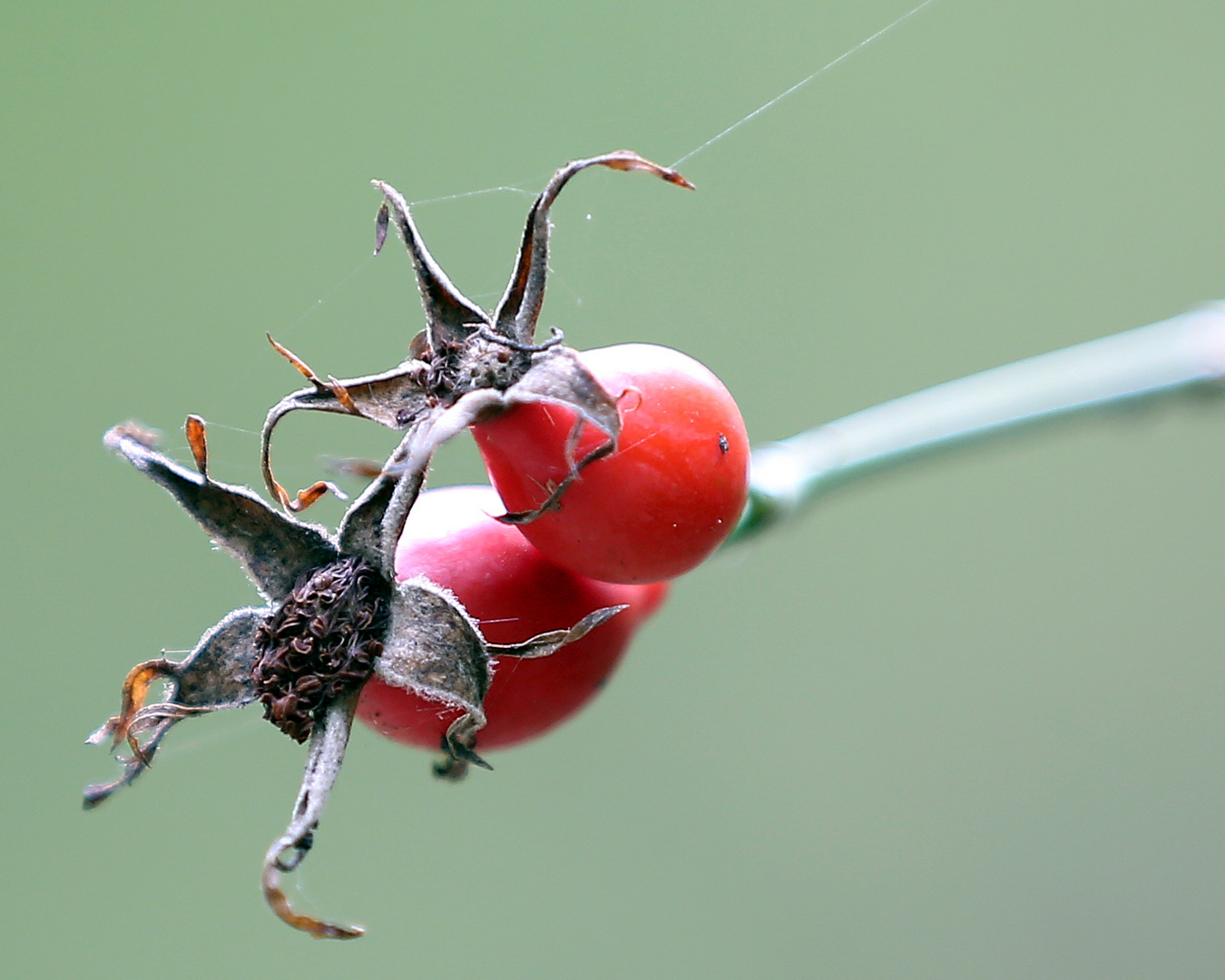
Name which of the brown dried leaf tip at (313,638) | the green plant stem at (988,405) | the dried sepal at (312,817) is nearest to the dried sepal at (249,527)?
the brown dried leaf tip at (313,638)

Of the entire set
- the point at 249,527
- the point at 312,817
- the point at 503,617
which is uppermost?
the point at 249,527

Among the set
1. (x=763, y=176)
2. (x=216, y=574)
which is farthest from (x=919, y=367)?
(x=216, y=574)

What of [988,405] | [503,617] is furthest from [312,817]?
[988,405]

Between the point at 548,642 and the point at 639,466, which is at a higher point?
the point at 639,466

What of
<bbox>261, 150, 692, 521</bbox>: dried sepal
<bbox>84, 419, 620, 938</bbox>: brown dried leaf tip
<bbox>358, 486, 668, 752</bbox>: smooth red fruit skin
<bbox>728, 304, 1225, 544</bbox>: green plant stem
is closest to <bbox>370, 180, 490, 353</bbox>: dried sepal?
<bbox>261, 150, 692, 521</bbox>: dried sepal

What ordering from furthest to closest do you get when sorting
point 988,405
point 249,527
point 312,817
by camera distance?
1. point 988,405
2. point 249,527
3. point 312,817

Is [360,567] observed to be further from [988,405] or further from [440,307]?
[988,405]

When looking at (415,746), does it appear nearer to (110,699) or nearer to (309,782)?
(309,782)
